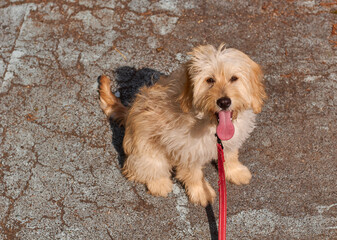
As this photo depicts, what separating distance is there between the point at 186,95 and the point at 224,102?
331mm

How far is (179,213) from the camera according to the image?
12.2ft

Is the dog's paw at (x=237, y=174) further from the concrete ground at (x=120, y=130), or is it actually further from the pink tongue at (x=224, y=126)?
the pink tongue at (x=224, y=126)

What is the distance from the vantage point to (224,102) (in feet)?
8.60

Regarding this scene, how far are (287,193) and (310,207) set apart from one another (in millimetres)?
255

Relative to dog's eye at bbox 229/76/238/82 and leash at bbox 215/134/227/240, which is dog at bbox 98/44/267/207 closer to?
dog's eye at bbox 229/76/238/82

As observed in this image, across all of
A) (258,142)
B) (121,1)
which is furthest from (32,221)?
(121,1)

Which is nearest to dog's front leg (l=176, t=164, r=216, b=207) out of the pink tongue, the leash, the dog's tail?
the leash

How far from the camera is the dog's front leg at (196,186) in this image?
3549mm

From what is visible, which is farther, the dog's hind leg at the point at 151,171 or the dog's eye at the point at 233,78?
the dog's hind leg at the point at 151,171

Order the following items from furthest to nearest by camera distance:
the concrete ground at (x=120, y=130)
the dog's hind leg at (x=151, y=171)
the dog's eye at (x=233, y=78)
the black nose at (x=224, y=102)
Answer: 1. the concrete ground at (x=120, y=130)
2. the dog's hind leg at (x=151, y=171)
3. the dog's eye at (x=233, y=78)
4. the black nose at (x=224, y=102)

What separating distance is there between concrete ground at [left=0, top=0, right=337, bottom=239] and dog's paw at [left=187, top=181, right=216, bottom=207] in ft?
0.27

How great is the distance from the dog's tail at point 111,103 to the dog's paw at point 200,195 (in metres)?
1.06

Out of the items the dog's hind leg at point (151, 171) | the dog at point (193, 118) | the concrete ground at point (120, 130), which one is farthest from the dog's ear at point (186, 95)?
the concrete ground at point (120, 130)

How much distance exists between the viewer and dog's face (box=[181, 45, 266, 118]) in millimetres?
2666
